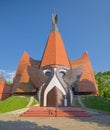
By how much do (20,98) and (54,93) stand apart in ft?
12.6

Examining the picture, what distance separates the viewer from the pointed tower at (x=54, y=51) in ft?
84.6

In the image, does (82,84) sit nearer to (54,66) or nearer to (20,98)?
(54,66)

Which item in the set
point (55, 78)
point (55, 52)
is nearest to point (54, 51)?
point (55, 52)

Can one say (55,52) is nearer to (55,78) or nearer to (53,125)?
(55,78)

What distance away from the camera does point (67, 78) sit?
77.5 ft

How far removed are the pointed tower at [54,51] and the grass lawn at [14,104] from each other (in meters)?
5.49

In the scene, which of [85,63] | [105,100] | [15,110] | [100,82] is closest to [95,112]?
[105,100]

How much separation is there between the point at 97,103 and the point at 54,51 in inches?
358

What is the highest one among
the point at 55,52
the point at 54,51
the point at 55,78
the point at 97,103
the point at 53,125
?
the point at 54,51

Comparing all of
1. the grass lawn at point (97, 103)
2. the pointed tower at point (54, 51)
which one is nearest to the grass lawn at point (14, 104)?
the pointed tower at point (54, 51)

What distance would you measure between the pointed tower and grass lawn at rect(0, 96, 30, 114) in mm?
5488

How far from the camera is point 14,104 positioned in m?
21.2

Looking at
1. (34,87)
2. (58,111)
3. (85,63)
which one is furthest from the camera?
(85,63)

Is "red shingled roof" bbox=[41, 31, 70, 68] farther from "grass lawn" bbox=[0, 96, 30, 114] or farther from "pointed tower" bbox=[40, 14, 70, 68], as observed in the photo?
"grass lawn" bbox=[0, 96, 30, 114]
